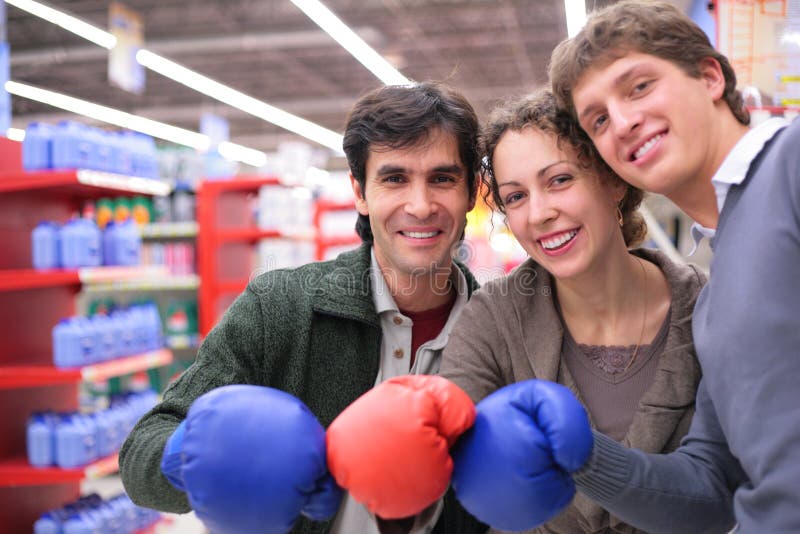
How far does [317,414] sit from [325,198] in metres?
5.73

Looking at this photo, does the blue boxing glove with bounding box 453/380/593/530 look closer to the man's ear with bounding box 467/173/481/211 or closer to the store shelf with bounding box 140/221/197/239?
the man's ear with bounding box 467/173/481/211

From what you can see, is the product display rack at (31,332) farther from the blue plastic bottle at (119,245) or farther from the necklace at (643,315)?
the necklace at (643,315)

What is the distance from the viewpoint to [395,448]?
45.4 inches

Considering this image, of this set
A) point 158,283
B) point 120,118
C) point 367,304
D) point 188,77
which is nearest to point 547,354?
point 367,304

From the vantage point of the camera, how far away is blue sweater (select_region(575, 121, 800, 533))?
1108 mm

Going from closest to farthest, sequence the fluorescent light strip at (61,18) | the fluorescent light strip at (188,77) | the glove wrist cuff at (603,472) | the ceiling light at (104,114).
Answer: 1. the glove wrist cuff at (603,472)
2. the fluorescent light strip at (61,18)
3. the fluorescent light strip at (188,77)
4. the ceiling light at (104,114)

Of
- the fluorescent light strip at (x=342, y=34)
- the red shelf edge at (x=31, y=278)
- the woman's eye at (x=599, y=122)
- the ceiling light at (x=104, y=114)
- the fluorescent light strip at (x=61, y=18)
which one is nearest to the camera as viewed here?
the woman's eye at (x=599, y=122)

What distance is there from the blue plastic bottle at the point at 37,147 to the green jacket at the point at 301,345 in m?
2.71

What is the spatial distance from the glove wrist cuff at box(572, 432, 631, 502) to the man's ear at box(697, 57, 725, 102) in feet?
2.45

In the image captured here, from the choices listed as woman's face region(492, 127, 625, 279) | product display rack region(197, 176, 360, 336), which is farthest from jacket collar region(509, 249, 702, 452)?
product display rack region(197, 176, 360, 336)

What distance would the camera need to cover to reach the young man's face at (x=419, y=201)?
1906 mm

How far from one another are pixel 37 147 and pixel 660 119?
373cm

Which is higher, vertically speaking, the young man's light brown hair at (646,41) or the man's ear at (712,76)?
the young man's light brown hair at (646,41)

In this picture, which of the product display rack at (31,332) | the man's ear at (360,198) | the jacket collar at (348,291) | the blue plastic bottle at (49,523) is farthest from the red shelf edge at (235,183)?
the jacket collar at (348,291)
